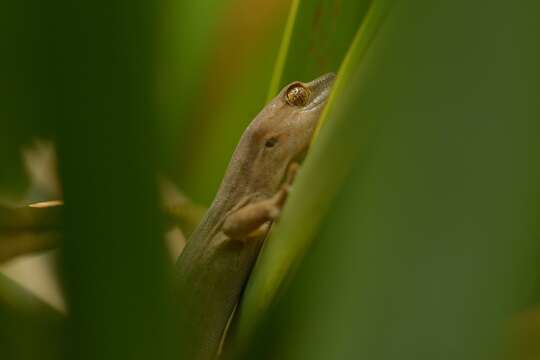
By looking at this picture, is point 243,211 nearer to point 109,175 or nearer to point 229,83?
point 229,83

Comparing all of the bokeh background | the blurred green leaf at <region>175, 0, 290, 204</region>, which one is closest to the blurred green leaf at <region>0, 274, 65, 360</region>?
the bokeh background

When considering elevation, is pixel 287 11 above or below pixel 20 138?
above

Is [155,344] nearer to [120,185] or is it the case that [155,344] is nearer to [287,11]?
[120,185]

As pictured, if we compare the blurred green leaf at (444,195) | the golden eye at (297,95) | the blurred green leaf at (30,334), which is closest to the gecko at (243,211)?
the golden eye at (297,95)

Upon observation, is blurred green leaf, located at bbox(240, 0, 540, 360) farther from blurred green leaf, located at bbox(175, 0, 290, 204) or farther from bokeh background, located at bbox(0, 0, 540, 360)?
blurred green leaf, located at bbox(175, 0, 290, 204)

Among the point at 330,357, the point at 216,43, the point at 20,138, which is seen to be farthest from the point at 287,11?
the point at 330,357

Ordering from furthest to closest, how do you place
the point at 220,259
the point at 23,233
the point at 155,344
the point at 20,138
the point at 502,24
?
the point at 220,259 < the point at 23,233 < the point at 20,138 < the point at 155,344 < the point at 502,24
